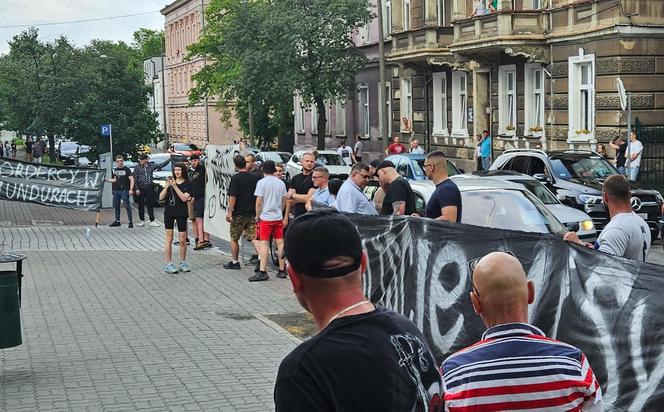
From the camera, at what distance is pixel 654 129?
28297mm

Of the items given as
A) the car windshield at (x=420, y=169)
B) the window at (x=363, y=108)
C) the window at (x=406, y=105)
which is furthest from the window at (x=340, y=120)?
the car windshield at (x=420, y=169)

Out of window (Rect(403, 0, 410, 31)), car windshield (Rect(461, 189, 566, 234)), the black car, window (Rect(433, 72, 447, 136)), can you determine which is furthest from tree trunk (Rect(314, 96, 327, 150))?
car windshield (Rect(461, 189, 566, 234))

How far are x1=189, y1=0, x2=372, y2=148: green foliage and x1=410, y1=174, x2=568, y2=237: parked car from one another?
2880cm

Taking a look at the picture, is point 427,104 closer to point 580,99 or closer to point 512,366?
point 580,99

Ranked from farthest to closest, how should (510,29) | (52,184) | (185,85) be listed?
(185,85), (510,29), (52,184)

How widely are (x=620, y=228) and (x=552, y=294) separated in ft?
2.15

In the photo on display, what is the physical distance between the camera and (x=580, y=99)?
30.8 meters

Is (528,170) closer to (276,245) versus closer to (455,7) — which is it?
(276,245)

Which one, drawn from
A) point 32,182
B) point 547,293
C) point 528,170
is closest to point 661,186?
point 528,170

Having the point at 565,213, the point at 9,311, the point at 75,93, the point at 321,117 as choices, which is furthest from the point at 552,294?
the point at 75,93

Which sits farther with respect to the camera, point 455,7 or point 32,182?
point 455,7

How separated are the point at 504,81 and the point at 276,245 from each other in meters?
21.1

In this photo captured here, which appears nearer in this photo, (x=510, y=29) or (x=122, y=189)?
(x=122, y=189)

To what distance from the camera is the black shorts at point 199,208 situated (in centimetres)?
2011
